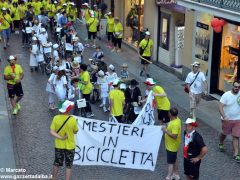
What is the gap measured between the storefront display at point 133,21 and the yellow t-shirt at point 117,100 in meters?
11.9

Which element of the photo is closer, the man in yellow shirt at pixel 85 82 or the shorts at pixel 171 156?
the shorts at pixel 171 156

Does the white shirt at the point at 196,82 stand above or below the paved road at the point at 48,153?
above

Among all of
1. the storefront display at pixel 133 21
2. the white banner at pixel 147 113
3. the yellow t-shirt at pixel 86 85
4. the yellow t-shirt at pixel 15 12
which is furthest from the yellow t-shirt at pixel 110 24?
the white banner at pixel 147 113

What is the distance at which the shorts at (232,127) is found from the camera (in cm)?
1266

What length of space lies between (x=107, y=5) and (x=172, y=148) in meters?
20.8

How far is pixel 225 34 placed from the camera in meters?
17.6

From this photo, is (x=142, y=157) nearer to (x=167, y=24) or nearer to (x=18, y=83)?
(x=18, y=83)

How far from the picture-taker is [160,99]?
528 inches

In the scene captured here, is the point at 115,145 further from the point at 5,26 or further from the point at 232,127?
the point at 5,26

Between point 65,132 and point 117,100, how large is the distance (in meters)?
3.03

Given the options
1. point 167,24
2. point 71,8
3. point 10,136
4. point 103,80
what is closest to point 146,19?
point 167,24

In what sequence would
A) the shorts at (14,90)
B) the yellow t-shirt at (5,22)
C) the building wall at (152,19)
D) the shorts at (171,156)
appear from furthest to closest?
1. the yellow t-shirt at (5,22)
2. the building wall at (152,19)
3. the shorts at (14,90)
4. the shorts at (171,156)

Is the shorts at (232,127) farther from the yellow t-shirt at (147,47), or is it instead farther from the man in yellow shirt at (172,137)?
the yellow t-shirt at (147,47)

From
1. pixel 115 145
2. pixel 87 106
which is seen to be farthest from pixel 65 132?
pixel 87 106
